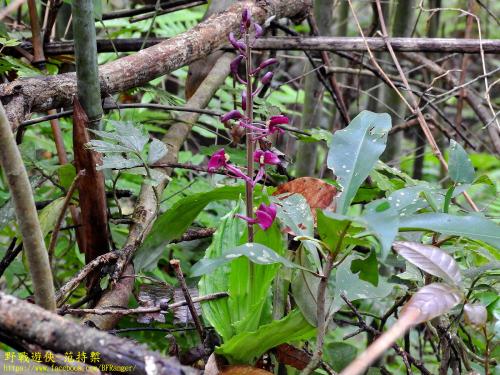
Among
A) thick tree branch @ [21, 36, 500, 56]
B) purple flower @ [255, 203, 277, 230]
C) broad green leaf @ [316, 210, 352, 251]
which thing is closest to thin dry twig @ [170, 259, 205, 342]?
purple flower @ [255, 203, 277, 230]

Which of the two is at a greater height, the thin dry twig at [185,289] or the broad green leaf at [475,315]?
the broad green leaf at [475,315]

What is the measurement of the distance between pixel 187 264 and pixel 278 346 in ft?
2.19

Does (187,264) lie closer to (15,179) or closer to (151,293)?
(151,293)

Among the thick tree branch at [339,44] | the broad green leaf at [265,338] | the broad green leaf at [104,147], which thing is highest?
the thick tree branch at [339,44]

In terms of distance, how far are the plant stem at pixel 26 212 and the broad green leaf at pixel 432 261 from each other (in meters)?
0.47

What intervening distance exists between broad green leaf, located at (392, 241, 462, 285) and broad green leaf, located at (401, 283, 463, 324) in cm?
3

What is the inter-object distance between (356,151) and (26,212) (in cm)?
49

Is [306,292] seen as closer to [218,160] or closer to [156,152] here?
[218,160]

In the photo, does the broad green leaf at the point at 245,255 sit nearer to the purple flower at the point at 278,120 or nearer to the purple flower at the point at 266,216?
the purple flower at the point at 266,216

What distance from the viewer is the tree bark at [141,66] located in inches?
41.7

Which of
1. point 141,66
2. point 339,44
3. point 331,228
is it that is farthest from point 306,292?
point 339,44

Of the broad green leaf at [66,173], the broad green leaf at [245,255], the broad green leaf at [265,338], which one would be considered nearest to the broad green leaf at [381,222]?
the broad green leaf at [245,255]

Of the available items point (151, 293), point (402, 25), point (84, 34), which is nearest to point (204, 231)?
point (151, 293)

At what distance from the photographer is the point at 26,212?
0.72 meters
